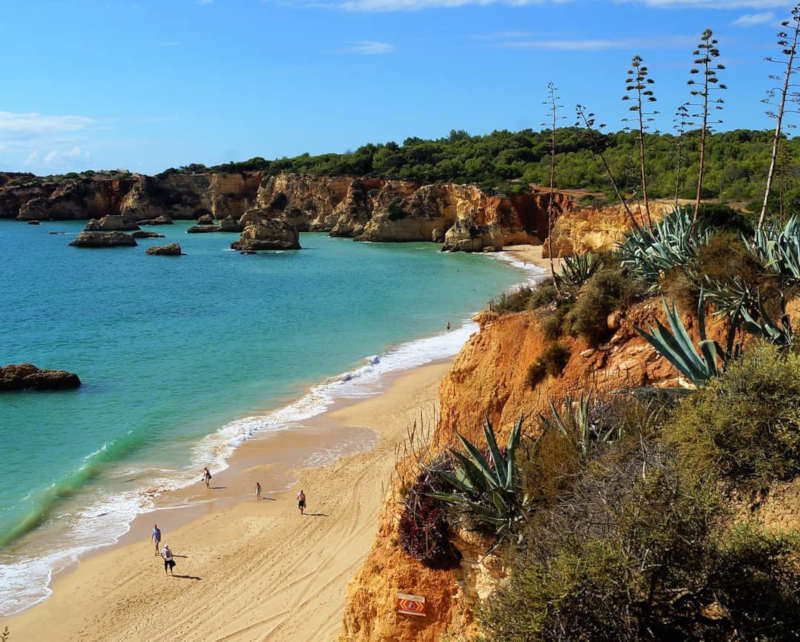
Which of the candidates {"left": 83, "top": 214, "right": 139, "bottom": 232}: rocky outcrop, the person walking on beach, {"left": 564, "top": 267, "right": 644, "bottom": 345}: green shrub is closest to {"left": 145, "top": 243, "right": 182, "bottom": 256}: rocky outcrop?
{"left": 83, "top": 214, "right": 139, "bottom": 232}: rocky outcrop

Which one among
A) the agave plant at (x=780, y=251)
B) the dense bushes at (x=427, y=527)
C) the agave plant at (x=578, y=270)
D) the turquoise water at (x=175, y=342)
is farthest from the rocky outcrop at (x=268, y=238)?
the dense bushes at (x=427, y=527)

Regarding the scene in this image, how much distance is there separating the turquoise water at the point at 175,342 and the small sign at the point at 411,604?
33.0 ft

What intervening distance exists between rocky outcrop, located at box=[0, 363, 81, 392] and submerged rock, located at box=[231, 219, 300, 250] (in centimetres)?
5267

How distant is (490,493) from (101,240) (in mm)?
82365

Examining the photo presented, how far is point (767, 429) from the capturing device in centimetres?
546

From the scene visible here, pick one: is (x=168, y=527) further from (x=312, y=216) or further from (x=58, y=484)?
(x=312, y=216)

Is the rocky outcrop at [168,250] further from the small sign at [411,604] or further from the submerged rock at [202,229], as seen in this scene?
the small sign at [411,604]

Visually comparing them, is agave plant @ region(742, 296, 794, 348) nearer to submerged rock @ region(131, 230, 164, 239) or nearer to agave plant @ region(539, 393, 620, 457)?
agave plant @ region(539, 393, 620, 457)

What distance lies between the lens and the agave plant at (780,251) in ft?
29.6

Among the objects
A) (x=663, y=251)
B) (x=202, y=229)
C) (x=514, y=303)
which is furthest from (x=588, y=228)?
(x=202, y=229)

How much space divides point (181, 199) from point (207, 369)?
9162 centimetres

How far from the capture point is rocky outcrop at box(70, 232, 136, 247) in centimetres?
7944

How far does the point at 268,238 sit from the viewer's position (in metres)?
77.7

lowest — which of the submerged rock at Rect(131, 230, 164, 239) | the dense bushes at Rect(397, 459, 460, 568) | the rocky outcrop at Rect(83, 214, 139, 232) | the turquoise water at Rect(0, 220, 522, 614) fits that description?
the turquoise water at Rect(0, 220, 522, 614)
